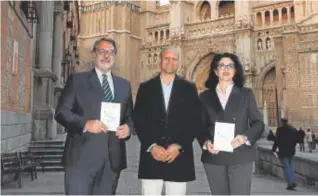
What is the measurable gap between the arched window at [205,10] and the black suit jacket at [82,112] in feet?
114

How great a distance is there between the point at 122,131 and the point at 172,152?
456 millimetres

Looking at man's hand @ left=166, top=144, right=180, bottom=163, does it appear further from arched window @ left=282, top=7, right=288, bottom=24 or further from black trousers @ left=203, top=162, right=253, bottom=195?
arched window @ left=282, top=7, right=288, bottom=24

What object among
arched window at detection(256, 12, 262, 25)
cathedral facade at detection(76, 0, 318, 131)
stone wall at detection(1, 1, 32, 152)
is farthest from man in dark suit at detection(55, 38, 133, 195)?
arched window at detection(256, 12, 262, 25)

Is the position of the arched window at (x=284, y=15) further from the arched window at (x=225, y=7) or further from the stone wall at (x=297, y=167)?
the stone wall at (x=297, y=167)

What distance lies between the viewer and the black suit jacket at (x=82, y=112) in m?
2.81

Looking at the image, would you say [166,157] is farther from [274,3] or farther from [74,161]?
[274,3]

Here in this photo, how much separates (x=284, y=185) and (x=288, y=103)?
1166 centimetres

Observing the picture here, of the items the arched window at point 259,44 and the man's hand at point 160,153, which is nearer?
the man's hand at point 160,153

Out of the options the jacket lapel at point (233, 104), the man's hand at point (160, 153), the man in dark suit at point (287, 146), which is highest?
the jacket lapel at point (233, 104)

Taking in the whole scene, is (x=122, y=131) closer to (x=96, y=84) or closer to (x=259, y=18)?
(x=96, y=84)

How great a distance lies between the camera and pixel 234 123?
9.75ft

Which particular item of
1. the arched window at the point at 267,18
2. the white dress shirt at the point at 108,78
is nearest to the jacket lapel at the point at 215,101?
the white dress shirt at the point at 108,78

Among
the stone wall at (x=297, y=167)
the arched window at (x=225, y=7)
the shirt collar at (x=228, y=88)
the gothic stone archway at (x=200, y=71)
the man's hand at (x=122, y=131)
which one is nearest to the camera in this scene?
the man's hand at (x=122, y=131)

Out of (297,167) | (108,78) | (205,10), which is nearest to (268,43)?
(205,10)
